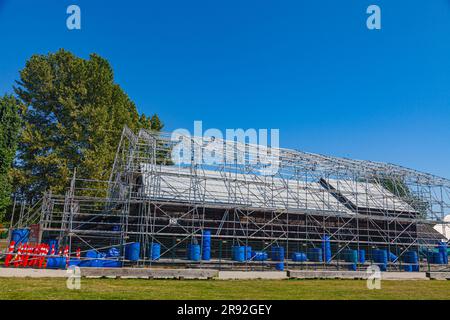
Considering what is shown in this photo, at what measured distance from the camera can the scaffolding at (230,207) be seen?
22.9m

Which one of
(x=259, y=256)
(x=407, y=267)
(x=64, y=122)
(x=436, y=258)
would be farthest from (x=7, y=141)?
(x=436, y=258)

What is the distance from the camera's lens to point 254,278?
16922mm

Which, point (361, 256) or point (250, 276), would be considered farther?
point (361, 256)

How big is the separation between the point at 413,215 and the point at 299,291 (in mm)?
22245

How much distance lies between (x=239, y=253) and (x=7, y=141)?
18.8 meters

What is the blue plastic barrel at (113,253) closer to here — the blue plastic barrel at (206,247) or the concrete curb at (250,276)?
the blue plastic barrel at (206,247)

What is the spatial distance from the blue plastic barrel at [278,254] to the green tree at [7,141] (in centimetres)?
1877

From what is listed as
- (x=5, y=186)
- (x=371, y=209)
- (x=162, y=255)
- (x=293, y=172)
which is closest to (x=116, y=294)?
(x=162, y=255)

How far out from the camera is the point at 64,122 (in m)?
34.4

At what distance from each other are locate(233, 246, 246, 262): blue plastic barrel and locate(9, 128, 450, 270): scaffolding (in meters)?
0.52

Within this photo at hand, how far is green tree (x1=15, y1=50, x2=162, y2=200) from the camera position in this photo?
32.0 meters

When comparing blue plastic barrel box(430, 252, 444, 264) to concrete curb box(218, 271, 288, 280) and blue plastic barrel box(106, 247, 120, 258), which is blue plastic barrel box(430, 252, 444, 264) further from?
blue plastic barrel box(106, 247, 120, 258)

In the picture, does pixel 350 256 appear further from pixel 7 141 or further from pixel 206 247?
pixel 7 141
